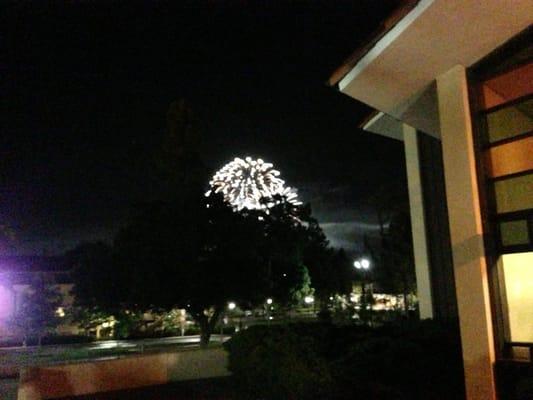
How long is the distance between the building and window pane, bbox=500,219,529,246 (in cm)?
1

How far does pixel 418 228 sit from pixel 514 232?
7340 mm

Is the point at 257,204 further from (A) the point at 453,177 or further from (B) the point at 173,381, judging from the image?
(A) the point at 453,177

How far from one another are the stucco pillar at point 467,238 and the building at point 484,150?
12mm

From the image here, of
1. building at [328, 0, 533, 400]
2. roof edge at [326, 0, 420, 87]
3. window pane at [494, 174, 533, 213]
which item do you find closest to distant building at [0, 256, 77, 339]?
roof edge at [326, 0, 420, 87]

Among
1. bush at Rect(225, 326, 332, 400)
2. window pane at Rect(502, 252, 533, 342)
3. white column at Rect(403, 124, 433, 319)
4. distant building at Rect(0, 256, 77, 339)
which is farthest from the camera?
distant building at Rect(0, 256, 77, 339)

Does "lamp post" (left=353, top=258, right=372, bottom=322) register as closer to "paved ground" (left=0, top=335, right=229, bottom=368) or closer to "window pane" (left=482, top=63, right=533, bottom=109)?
"paved ground" (left=0, top=335, right=229, bottom=368)

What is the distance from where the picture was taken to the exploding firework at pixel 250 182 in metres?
31.4

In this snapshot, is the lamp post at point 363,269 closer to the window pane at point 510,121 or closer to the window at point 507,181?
the window at point 507,181

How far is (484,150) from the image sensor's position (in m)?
7.53

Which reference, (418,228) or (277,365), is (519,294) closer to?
(277,365)

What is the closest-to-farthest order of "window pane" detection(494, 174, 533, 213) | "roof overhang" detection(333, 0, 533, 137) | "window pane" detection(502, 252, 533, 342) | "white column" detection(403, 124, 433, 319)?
1. "roof overhang" detection(333, 0, 533, 137)
2. "window pane" detection(494, 174, 533, 213)
3. "window pane" detection(502, 252, 533, 342)
4. "white column" detection(403, 124, 433, 319)

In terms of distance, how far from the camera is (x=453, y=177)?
7699mm

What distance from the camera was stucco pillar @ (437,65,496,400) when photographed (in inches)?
282

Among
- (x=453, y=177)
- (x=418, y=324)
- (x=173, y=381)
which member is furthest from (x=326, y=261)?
(x=453, y=177)
